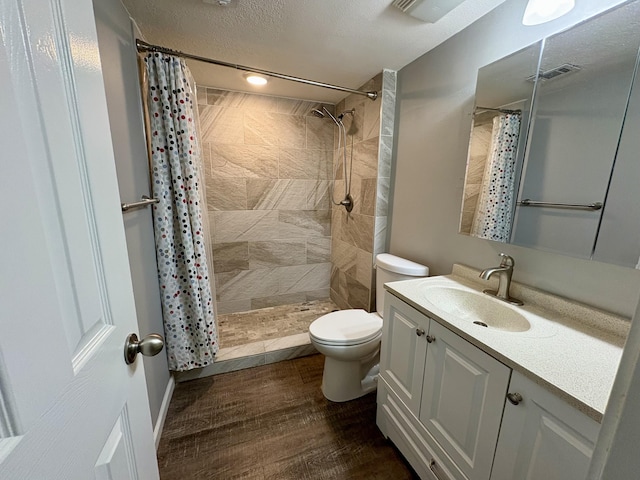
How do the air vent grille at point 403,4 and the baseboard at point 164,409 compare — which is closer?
the air vent grille at point 403,4

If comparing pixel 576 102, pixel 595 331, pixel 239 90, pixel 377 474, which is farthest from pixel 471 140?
pixel 239 90

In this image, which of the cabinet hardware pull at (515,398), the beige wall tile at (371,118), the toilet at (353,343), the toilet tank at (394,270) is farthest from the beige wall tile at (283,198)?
the cabinet hardware pull at (515,398)

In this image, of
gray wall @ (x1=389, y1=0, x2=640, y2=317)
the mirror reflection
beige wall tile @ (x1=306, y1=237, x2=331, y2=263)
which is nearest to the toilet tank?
gray wall @ (x1=389, y1=0, x2=640, y2=317)

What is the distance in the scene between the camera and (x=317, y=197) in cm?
273

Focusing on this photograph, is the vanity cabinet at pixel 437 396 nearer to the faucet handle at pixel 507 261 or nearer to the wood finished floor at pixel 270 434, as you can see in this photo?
the wood finished floor at pixel 270 434

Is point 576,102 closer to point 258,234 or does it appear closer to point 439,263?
point 439,263

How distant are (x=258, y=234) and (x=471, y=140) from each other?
1.94 meters

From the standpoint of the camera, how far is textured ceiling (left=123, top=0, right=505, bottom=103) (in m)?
1.23

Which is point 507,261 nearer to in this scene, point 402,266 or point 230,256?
point 402,266

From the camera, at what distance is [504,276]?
1172 mm

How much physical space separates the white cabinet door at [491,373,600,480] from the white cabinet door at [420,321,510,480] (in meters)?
0.04

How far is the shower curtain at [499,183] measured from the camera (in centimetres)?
119

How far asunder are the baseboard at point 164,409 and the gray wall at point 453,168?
1780 millimetres

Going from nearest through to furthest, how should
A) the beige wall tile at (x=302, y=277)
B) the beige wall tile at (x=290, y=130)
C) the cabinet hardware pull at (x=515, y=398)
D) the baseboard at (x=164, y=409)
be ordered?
1. the cabinet hardware pull at (x=515, y=398)
2. the baseboard at (x=164, y=409)
3. the beige wall tile at (x=290, y=130)
4. the beige wall tile at (x=302, y=277)
